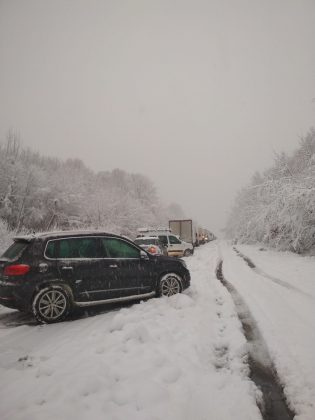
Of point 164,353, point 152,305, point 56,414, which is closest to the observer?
point 56,414

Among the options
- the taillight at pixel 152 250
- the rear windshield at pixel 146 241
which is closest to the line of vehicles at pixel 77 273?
the taillight at pixel 152 250

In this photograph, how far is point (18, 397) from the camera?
9.11ft

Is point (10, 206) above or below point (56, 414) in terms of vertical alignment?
above

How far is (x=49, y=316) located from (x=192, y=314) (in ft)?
9.65

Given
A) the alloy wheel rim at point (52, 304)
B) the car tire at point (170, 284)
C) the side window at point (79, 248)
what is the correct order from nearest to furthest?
the alloy wheel rim at point (52, 304), the side window at point (79, 248), the car tire at point (170, 284)

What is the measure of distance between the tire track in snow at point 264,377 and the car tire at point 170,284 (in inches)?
85.7

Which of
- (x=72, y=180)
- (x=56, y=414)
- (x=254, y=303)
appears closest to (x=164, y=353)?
(x=56, y=414)

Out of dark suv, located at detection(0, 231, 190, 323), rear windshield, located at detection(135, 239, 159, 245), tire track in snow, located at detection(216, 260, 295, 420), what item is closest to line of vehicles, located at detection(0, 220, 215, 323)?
dark suv, located at detection(0, 231, 190, 323)

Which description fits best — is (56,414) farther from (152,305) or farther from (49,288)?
(152,305)

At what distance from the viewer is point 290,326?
4660 mm

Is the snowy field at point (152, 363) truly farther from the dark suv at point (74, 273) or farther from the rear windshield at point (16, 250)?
the rear windshield at point (16, 250)

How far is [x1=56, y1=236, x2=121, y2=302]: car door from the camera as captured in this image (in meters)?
5.61

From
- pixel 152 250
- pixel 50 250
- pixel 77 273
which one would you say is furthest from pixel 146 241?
pixel 50 250

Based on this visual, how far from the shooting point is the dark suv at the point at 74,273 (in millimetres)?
5227
